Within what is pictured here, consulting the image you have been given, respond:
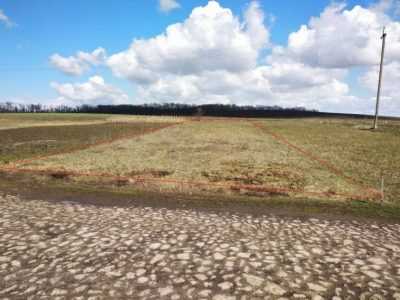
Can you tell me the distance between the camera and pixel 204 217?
33.4 feet

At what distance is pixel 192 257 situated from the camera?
700cm

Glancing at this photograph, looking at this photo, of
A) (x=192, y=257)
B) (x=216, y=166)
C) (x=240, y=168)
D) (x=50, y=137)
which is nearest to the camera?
(x=192, y=257)

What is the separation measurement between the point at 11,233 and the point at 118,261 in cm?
359

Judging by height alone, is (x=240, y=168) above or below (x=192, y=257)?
below

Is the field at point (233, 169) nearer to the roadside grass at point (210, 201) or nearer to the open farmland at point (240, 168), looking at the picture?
the open farmland at point (240, 168)

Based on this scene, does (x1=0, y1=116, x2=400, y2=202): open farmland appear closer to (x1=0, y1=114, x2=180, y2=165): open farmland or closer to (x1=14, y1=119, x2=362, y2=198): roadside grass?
(x1=14, y1=119, x2=362, y2=198): roadside grass

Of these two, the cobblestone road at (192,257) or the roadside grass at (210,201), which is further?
the roadside grass at (210,201)

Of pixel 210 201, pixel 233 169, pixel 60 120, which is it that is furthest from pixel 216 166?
pixel 60 120

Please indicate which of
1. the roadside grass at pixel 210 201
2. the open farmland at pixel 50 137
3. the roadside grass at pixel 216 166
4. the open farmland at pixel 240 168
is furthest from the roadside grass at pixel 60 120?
the roadside grass at pixel 210 201

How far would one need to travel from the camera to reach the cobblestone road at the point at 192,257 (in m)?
5.78

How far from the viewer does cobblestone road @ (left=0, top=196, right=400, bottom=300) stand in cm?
578

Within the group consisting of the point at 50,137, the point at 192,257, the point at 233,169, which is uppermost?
the point at 192,257

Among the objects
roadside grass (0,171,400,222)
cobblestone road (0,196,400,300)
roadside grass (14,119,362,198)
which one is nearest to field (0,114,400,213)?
roadside grass (14,119,362,198)

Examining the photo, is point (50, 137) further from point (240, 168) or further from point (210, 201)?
point (210, 201)
